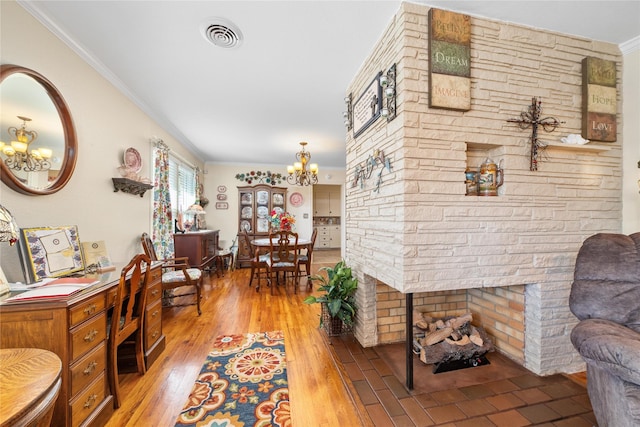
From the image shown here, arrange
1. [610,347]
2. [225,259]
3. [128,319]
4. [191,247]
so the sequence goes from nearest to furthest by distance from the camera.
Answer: [610,347] < [128,319] < [191,247] < [225,259]

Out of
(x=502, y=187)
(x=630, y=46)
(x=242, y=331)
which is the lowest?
(x=242, y=331)

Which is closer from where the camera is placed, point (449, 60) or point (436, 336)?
point (449, 60)

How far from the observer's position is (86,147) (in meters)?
2.04

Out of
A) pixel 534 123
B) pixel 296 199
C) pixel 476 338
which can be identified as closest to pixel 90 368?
pixel 476 338

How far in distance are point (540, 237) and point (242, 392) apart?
7.46 feet

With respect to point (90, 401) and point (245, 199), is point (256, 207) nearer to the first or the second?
point (245, 199)

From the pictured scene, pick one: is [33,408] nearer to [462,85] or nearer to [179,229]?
[462,85]

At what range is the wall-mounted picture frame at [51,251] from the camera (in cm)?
146

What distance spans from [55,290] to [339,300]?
5.87 feet

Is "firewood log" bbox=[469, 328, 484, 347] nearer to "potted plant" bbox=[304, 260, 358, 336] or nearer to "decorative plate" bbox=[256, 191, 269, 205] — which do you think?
"potted plant" bbox=[304, 260, 358, 336]

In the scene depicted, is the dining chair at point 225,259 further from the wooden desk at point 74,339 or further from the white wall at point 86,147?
the wooden desk at point 74,339

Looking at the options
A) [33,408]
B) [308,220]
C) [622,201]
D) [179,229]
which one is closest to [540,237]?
Answer: [622,201]

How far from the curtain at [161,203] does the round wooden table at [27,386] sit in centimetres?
255

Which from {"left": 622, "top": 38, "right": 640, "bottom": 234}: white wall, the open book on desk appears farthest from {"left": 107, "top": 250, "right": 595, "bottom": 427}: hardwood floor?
{"left": 622, "top": 38, "right": 640, "bottom": 234}: white wall
